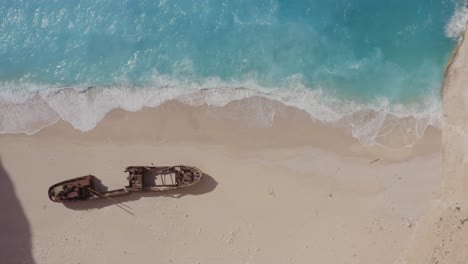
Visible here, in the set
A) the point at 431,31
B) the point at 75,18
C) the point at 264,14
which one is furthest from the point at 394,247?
the point at 75,18

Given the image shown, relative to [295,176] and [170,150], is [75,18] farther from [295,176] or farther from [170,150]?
[295,176]

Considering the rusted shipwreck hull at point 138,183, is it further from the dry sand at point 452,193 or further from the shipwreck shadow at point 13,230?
the dry sand at point 452,193

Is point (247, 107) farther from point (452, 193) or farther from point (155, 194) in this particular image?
point (452, 193)

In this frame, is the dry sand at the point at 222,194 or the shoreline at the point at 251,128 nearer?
the dry sand at the point at 222,194

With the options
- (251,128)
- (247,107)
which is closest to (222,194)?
(251,128)

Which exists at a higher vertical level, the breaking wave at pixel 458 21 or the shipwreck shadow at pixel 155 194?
the breaking wave at pixel 458 21

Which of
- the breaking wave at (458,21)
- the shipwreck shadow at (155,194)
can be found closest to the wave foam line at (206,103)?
the breaking wave at (458,21)

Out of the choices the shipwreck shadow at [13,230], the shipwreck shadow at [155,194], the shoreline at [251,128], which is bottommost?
the shipwreck shadow at [13,230]
